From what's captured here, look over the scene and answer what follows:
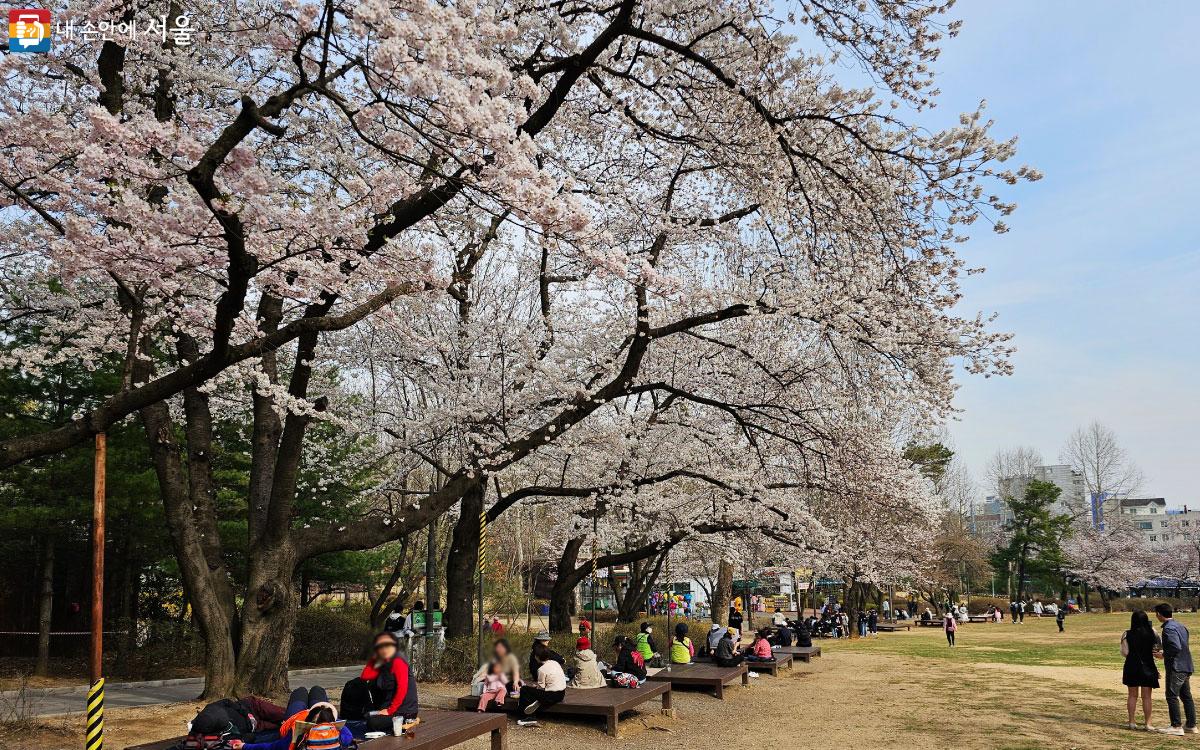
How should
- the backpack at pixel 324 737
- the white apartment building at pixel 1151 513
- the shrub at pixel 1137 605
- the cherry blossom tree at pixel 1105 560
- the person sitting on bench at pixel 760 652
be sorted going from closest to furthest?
the backpack at pixel 324 737 → the person sitting on bench at pixel 760 652 → the shrub at pixel 1137 605 → the cherry blossom tree at pixel 1105 560 → the white apartment building at pixel 1151 513

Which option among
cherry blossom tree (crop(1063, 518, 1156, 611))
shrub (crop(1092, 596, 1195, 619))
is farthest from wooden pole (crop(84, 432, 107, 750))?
shrub (crop(1092, 596, 1195, 619))

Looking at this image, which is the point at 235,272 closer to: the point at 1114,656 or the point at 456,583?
the point at 456,583

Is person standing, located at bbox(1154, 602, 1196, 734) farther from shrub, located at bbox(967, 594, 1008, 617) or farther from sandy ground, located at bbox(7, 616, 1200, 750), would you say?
shrub, located at bbox(967, 594, 1008, 617)

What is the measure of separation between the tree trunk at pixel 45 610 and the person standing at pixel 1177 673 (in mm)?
18455

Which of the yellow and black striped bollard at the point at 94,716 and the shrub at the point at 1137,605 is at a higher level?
the yellow and black striped bollard at the point at 94,716

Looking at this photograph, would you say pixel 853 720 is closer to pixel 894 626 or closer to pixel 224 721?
pixel 224 721

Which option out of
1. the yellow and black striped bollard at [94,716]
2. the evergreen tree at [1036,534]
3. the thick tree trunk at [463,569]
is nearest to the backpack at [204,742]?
the yellow and black striped bollard at [94,716]

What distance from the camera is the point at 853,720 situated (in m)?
11.3

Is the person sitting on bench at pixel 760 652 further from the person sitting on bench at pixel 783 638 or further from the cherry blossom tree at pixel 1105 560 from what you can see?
the cherry blossom tree at pixel 1105 560

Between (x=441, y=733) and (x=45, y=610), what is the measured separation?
1302cm

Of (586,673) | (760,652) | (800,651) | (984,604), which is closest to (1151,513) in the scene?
(984,604)

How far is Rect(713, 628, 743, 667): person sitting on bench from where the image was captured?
1509 cm

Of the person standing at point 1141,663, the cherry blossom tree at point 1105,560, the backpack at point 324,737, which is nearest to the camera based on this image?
the backpack at point 324,737

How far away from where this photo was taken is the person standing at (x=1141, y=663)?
9.95 metres
